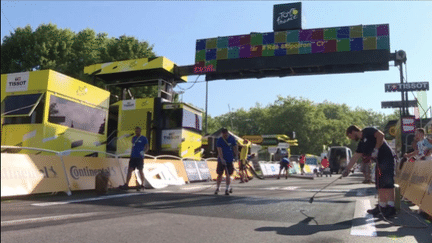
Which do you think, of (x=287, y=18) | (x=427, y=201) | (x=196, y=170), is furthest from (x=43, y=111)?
(x=287, y=18)

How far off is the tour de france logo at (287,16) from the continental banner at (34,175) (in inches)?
592

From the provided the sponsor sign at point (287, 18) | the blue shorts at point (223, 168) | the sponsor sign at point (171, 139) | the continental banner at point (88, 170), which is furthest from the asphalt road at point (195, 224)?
the sponsor sign at point (287, 18)

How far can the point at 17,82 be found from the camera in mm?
10297

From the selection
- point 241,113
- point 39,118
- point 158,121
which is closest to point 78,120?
point 39,118

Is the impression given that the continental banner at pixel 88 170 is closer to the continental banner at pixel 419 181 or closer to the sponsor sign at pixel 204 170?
the sponsor sign at pixel 204 170

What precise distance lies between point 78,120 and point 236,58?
1025 centimetres

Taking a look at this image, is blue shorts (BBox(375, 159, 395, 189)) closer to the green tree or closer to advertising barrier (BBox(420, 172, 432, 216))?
advertising barrier (BBox(420, 172, 432, 216))

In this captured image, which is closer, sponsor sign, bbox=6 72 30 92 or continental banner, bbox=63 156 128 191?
continental banner, bbox=63 156 128 191

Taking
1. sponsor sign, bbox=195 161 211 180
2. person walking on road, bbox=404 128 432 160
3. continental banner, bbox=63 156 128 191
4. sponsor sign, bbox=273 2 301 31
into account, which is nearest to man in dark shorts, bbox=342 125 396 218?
person walking on road, bbox=404 128 432 160

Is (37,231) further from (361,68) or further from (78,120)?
(361,68)

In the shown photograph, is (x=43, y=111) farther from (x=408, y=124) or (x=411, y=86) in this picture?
(x=411, y=86)

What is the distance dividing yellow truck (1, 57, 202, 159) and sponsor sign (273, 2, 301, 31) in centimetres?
635

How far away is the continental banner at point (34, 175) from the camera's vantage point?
256 inches

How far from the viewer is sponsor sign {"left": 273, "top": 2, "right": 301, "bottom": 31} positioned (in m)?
19.2
